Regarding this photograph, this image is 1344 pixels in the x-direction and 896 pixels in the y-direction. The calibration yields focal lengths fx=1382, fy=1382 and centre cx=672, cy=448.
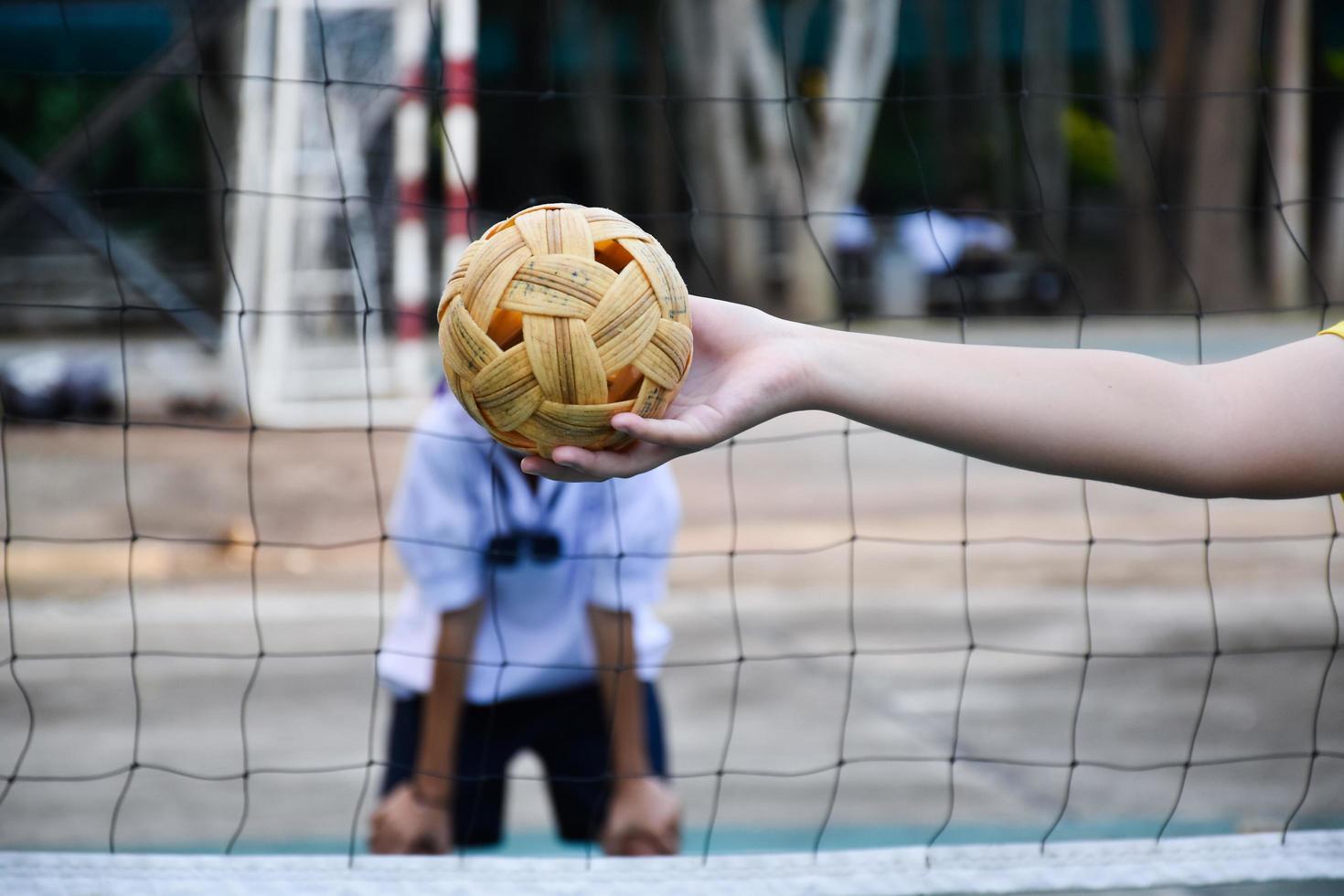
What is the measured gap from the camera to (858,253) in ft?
61.4

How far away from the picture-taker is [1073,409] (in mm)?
1446

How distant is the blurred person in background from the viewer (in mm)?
2871

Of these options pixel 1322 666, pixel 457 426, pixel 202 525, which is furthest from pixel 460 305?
pixel 202 525

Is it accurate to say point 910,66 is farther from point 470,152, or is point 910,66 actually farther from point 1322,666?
point 1322,666

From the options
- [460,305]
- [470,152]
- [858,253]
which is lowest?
[858,253]

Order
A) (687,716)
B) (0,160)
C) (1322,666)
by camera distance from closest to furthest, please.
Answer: (687,716)
(1322,666)
(0,160)

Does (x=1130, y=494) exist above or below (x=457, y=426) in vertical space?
below

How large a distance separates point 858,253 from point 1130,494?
1153cm

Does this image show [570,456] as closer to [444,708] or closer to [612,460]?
[612,460]

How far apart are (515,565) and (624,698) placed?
0.37 meters

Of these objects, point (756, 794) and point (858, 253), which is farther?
point (858, 253)

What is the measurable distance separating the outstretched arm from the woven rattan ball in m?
0.06

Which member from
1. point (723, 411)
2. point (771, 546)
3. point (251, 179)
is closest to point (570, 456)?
point (723, 411)

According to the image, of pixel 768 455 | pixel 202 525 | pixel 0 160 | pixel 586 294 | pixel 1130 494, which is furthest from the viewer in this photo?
pixel 0 160
